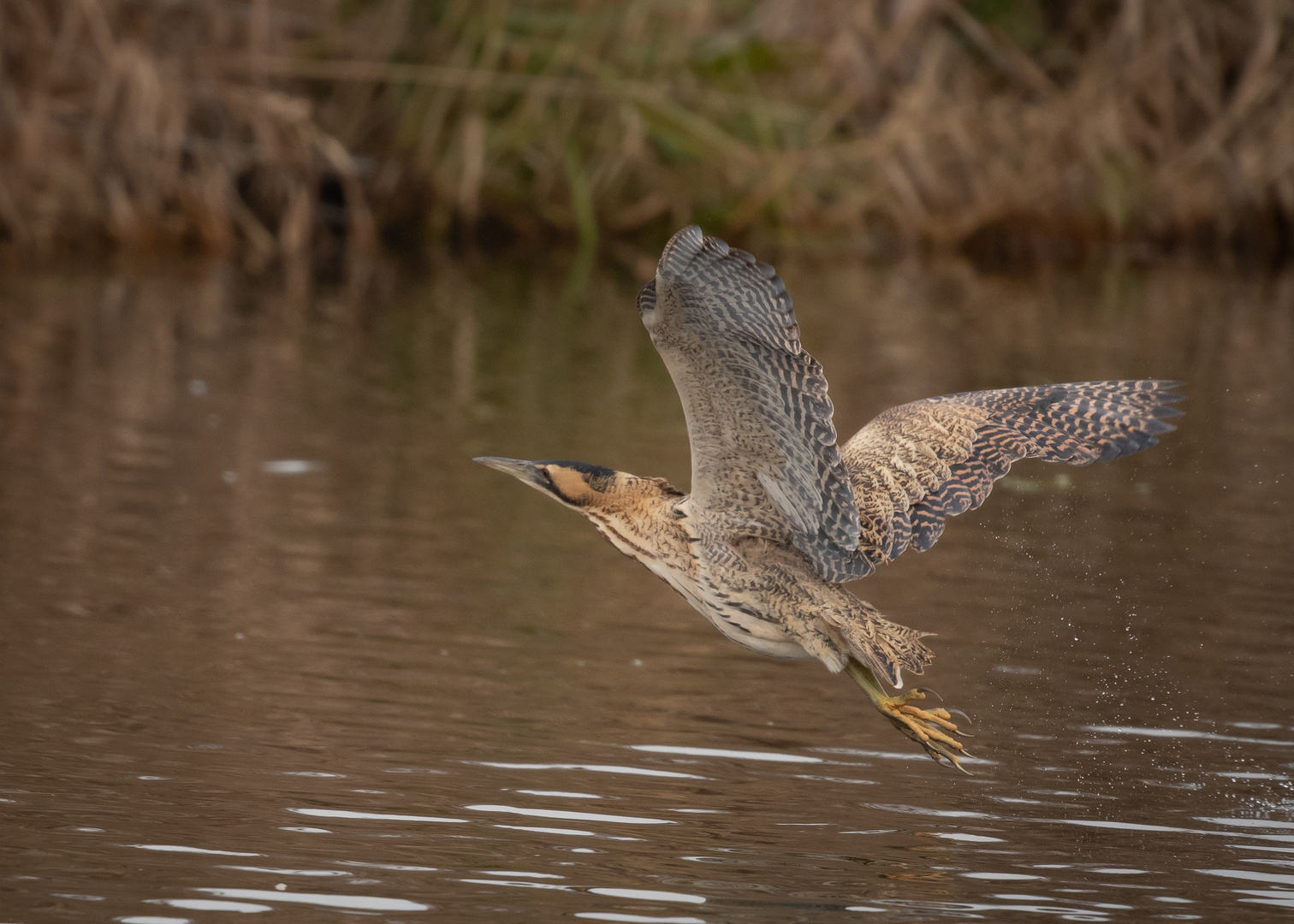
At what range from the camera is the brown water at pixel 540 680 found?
468 centimetres

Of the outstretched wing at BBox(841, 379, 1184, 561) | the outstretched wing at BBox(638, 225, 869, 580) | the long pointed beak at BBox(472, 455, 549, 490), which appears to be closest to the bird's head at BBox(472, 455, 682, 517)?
the long pointed beak at BBox(472, 455, 549, 490)

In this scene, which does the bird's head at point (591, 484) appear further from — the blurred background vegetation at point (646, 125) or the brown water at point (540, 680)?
the blurred background vegetation at point (646, 125)

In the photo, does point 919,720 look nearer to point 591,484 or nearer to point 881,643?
point 881,643

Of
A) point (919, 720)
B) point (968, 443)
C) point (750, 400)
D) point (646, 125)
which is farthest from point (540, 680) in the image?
point (646, 125)

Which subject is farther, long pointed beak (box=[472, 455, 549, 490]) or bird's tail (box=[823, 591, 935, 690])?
long pointed beak (box=[472, 455, 549, 490])

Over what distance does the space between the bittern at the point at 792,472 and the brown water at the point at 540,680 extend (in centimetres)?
44

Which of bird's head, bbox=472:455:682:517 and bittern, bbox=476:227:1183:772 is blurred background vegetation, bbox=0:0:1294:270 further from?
bittern, bbox=476:227:1183:772

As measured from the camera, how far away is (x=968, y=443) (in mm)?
6227

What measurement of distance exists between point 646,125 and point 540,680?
46.6 ft

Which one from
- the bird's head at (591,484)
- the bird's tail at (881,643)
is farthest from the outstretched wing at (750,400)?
the bird's head at (591,484)

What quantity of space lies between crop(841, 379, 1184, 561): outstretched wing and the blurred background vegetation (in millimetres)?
12890

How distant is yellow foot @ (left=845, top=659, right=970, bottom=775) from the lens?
5.60 meters

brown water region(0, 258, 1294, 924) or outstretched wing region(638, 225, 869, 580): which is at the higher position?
outstretched wing region(638, 225, 869, 580)

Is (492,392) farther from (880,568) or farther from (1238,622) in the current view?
(1238,622)
